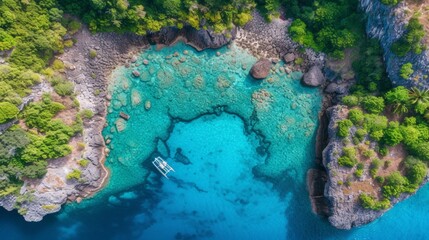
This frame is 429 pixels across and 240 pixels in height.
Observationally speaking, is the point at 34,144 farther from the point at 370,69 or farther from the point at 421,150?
the point at 421,150

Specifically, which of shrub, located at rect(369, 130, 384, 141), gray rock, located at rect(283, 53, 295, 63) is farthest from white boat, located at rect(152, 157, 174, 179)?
shrub, located at rect(369, 130, 384, 141)

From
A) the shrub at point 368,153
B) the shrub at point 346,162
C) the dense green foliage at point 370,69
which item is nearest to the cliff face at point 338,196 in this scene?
the shrub at point 346,162

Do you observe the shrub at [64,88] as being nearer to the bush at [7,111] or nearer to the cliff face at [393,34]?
the bush at [7,111]

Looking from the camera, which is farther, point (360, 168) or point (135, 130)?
point (135, 130)

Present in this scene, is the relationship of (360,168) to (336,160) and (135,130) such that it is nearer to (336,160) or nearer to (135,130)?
(336,160)

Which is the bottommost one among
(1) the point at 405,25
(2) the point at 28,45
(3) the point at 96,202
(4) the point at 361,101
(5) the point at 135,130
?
(3) the point at 96,202

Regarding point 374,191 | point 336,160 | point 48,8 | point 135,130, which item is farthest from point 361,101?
point 48,8

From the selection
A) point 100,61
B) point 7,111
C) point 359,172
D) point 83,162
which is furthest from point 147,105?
point 359,172

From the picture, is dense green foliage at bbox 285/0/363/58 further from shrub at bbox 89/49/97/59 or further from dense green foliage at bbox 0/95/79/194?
dense green foliage at bbox 0/95/79/194
